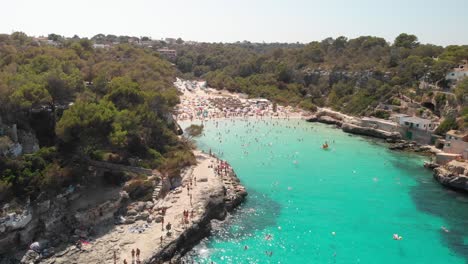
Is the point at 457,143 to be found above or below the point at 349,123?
above

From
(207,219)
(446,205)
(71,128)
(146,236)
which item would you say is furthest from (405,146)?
(71,128)

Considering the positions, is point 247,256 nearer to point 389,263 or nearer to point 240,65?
point 389,263

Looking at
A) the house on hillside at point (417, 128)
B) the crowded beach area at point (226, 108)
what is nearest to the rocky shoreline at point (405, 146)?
the house on hillside at point (417, 128)

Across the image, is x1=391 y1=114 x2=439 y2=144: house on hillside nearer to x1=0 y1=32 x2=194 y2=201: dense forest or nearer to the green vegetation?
the green vegetation

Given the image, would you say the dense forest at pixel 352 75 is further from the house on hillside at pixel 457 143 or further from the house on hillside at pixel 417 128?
the house on hillside at pixel 457 143

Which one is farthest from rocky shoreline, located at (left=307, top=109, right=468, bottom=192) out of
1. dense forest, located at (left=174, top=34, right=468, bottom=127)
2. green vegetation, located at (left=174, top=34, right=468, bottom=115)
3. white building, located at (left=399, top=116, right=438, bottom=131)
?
green vegetation, located at (left=174, top=34, right=468, bottom=115)

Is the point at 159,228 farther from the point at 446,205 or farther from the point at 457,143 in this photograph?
the point at 457,143
